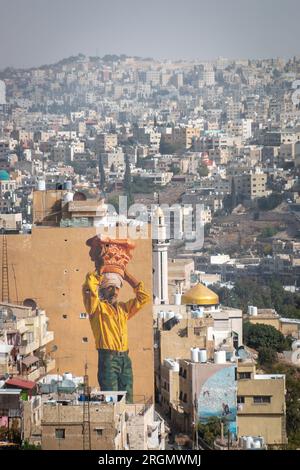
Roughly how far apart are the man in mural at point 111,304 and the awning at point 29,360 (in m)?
0.45

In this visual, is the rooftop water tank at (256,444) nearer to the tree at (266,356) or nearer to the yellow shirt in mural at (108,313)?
the yellow shirt in mural at (108,313)

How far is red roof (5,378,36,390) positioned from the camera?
354 inches

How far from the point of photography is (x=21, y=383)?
29.9ft

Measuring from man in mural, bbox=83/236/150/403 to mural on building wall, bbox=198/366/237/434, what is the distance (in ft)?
2.01

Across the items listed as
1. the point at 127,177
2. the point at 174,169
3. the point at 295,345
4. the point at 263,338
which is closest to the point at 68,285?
the point at 263,338

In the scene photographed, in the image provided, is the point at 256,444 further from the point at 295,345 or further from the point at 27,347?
the point at 295,345

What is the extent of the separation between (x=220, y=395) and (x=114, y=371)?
2.48 ft

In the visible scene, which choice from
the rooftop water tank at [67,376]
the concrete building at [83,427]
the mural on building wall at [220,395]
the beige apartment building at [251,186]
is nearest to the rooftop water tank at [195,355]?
the mural on building wall at [220,395]

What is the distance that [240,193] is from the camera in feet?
110

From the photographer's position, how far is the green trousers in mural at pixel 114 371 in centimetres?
1017

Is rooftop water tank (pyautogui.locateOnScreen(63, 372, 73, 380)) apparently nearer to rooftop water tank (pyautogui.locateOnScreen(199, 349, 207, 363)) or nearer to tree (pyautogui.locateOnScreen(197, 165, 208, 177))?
rooftop water tank (pyautogui.locateOnScreen(199, 349, 207, 363))

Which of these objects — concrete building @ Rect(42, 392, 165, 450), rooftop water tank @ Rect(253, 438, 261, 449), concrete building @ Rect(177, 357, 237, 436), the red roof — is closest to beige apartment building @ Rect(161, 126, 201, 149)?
concrete building @ Rect(177, 357, 237, 436)
